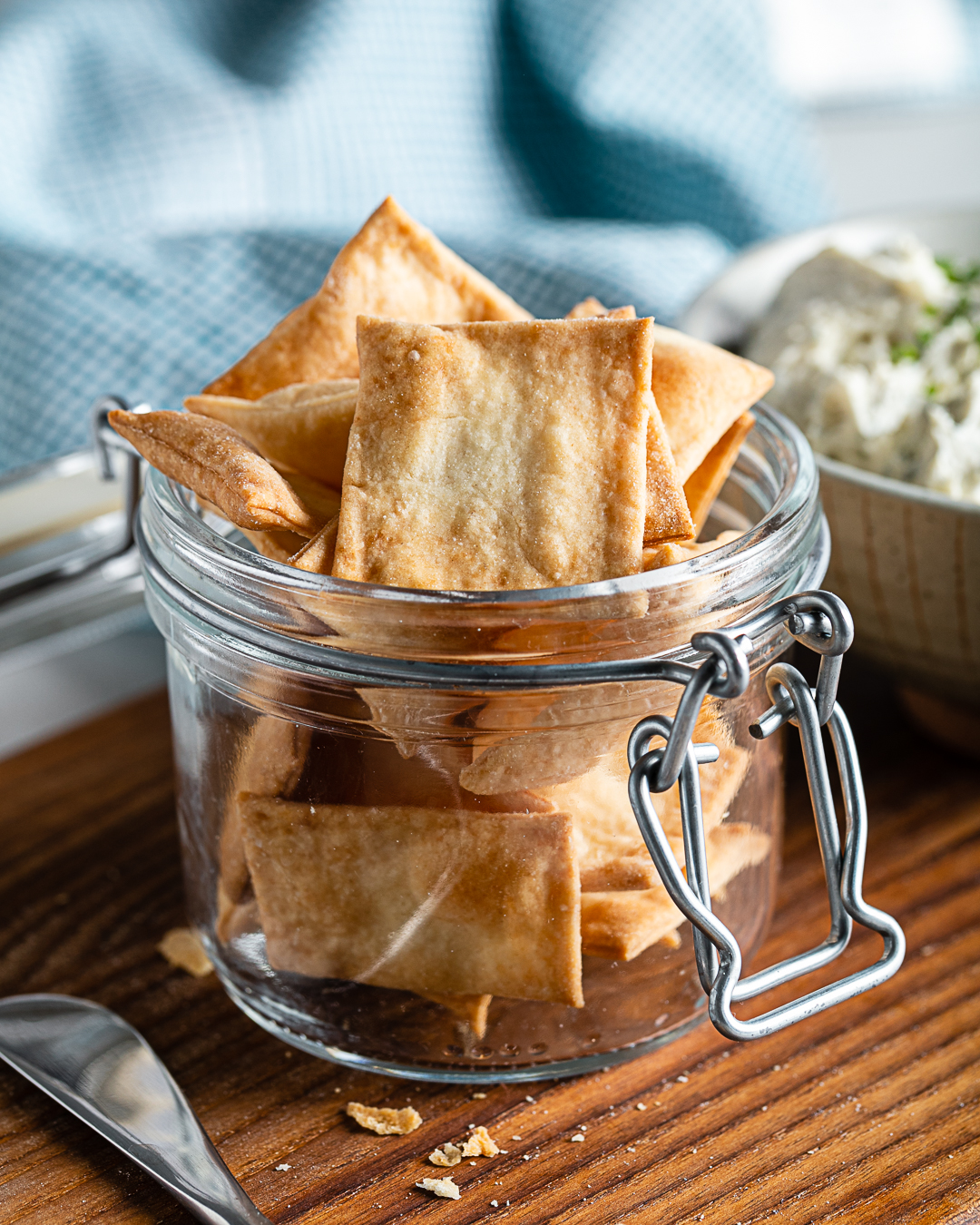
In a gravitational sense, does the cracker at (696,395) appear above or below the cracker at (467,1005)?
above

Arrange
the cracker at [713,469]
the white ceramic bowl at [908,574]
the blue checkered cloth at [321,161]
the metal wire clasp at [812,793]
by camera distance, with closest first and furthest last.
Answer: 1. the metal wire clasp at [812,793]
2. the cracker at [713,469]
3. the white ceramic bowl at [908,574]
4. the blue checkered cloth at [321,161]

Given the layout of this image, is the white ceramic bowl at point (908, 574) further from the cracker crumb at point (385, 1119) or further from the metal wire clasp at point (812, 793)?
the cracker crumb at point (385, 1119)

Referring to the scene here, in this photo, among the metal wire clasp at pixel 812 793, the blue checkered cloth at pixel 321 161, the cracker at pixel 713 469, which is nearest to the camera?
the metal wire clasp at pixel 812 793

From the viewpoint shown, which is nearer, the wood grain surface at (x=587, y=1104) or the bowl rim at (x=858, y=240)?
the wood grain surface at (x=587, y=1104)

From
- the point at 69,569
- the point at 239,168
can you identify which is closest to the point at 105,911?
the point at 69,569

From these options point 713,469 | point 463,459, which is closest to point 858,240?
point 713,469

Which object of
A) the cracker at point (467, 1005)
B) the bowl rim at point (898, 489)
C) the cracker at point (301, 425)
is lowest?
the cracker at point (467, 1005)

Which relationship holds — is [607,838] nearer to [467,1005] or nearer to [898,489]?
[467,1005]

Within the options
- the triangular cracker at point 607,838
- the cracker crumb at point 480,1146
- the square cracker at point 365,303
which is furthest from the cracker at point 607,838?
the square cracker at point 365,303

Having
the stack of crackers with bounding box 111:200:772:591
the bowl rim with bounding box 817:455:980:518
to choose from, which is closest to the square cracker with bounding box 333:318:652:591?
the stack of crackers with bounding box 111:200:772:591
